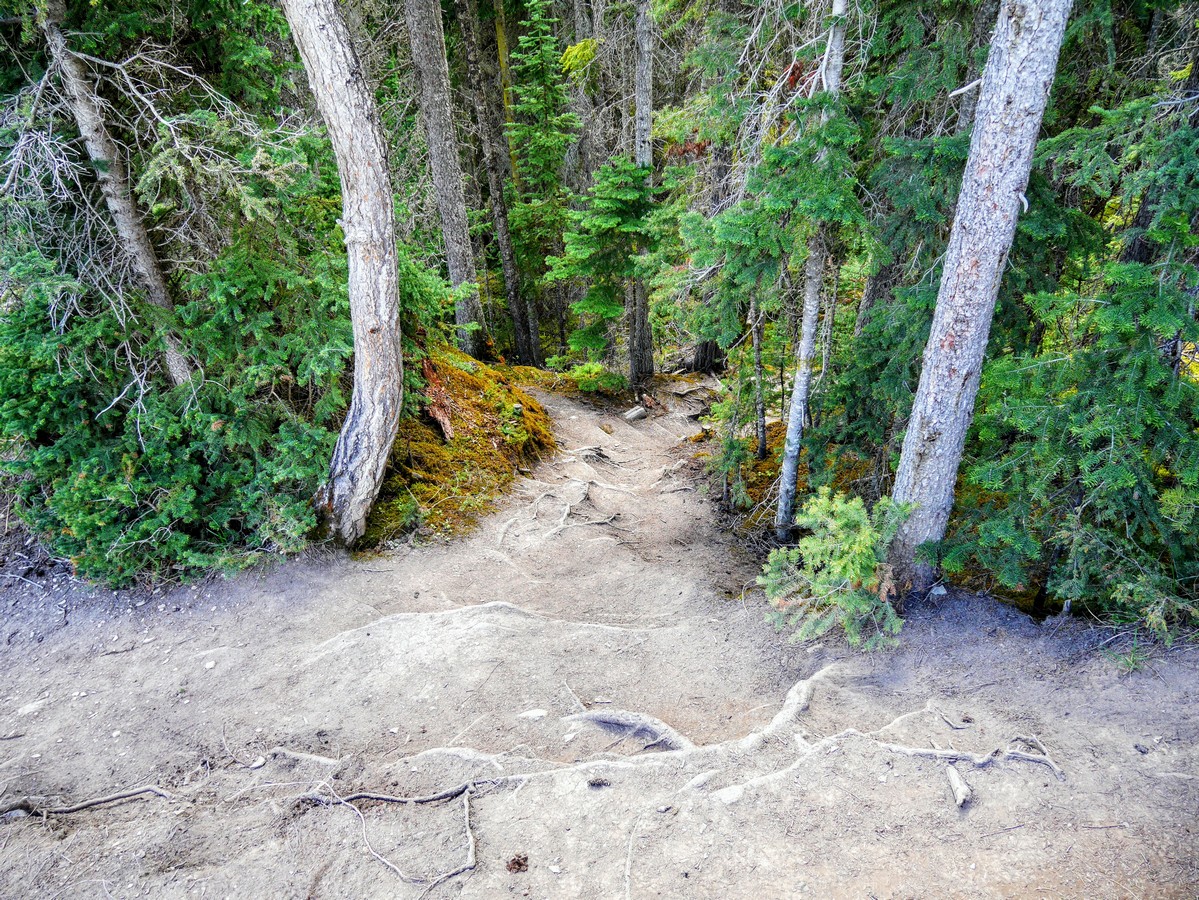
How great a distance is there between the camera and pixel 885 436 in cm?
757

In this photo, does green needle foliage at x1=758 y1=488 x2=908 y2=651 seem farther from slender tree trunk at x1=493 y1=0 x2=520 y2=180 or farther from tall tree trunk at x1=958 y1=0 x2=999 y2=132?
slender tree trunk at x1=493 y1=0 x2=520 y2=180

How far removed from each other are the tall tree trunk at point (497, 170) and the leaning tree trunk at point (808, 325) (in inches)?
402

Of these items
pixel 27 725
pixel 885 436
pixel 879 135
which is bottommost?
pixel 27 725

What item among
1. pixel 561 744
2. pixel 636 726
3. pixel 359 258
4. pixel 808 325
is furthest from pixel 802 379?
pixel 359 258

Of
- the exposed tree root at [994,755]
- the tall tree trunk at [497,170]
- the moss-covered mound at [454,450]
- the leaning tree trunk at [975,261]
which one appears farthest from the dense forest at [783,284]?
the tall tree trunk at [497,170]

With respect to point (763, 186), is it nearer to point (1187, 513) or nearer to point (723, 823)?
point (1187, 513)

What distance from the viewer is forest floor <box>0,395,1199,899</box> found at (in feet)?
12.4

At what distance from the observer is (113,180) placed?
685cm

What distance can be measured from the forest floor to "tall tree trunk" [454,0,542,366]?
1036 cm

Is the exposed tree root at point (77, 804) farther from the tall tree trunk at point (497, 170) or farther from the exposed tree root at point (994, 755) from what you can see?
the tall tree trunk at point (497, 170)

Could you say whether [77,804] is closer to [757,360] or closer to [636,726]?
[636,726]

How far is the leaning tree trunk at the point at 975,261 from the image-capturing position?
4.66 meters

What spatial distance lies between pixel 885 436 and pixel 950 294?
2.51 m

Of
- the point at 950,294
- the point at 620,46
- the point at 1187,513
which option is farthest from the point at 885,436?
the point at 620,46
